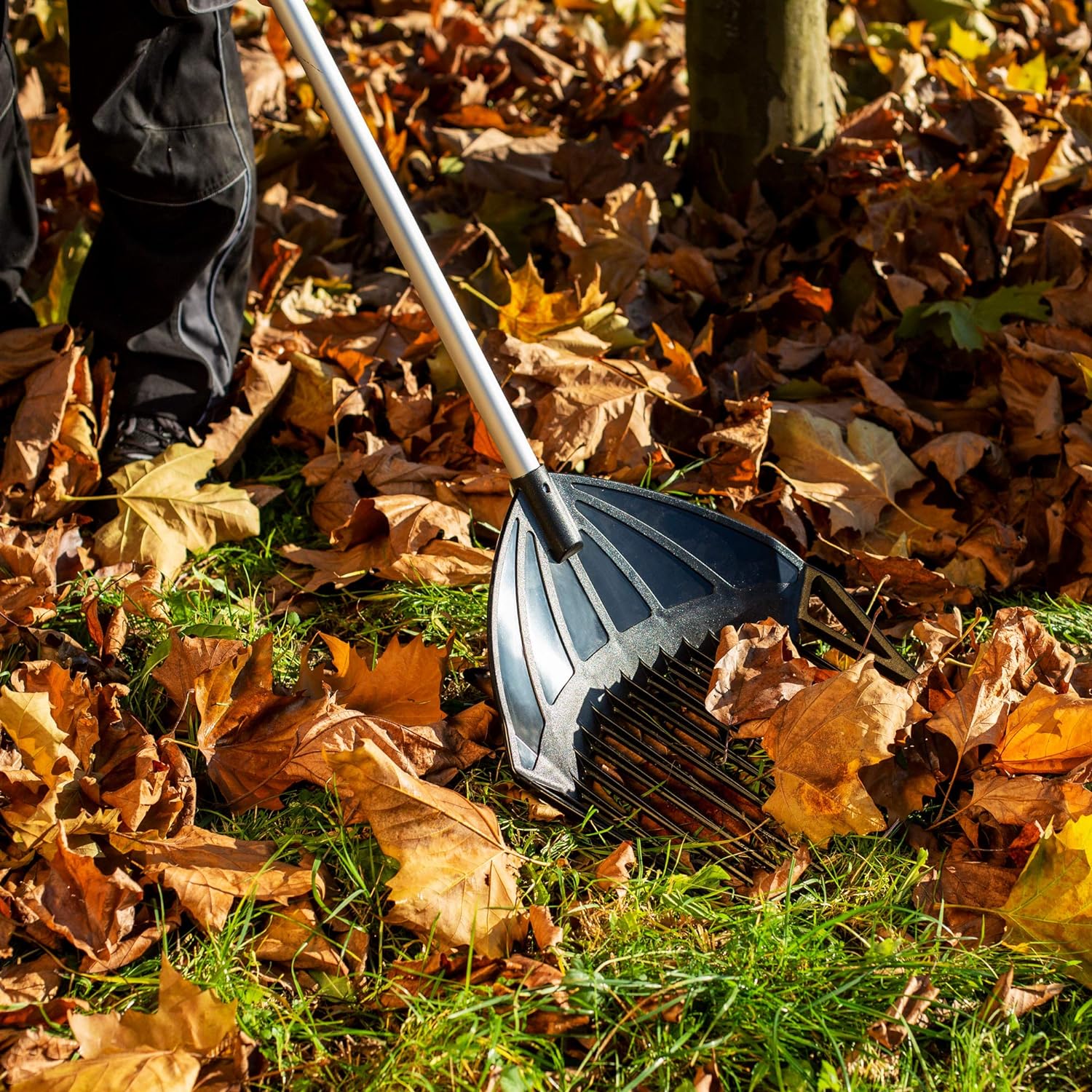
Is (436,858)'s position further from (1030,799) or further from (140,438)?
(140,438)

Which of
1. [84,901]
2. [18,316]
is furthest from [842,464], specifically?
[18,316]

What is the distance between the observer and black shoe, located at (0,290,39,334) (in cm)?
250

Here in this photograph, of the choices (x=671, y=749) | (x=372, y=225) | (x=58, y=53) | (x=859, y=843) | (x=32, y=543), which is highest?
(x=58, y=53)

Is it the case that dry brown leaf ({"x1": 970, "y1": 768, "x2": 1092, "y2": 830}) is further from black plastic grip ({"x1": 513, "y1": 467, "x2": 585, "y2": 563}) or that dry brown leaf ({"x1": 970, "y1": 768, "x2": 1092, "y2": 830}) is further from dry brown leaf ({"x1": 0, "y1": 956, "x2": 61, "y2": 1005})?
dry brown leaf ({"x1": 0, "y1": 956, "x2": 61, "y2": 1005})

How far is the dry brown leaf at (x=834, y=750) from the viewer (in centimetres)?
164

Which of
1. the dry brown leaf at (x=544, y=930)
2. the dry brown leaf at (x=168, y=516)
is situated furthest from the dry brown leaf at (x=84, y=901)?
the dry brown leaf at (x=168, y=516)

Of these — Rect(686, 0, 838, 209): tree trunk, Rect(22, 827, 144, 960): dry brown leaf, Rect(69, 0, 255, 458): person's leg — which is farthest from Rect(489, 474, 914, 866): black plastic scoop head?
Rect(686, 0, 838, 209): tree trunk

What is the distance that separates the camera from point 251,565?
231 cm

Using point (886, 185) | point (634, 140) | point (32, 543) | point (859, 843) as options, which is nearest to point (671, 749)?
point (859, 843)

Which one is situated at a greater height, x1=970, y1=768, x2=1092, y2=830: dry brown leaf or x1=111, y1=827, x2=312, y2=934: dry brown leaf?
x1=111, y1=827, x2=312, y2=934: dry brown leaf

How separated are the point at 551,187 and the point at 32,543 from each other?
175 centimetres

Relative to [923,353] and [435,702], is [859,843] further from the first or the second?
[923,353]

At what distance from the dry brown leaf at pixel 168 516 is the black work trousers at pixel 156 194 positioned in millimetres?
223

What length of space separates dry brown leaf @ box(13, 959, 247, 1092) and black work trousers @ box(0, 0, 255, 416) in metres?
1.44
